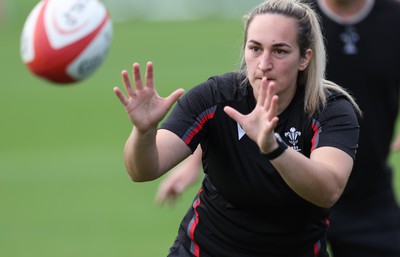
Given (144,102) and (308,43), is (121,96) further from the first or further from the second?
(308,43)

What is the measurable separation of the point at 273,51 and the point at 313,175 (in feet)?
2.36

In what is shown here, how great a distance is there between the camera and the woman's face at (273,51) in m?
5.16

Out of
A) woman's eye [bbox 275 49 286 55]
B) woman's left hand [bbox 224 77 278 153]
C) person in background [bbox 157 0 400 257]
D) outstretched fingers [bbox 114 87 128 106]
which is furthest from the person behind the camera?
person in background [bbox 157 0 400 257]

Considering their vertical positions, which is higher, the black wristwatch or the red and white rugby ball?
the red and white rugby ball

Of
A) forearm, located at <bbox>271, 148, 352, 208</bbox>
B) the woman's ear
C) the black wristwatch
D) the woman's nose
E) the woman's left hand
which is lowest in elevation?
forearm, located at <bbox>271, 148, 352, 208</bbox>

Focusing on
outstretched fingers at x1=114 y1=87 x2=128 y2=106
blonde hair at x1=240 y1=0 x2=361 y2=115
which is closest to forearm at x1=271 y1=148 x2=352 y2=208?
blonde hair at x1=240 y1=0 x2=361 y2=115

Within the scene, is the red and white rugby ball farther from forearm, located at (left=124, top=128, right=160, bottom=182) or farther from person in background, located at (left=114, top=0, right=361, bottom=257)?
forearm, located at (left=124, top=128, right=160, bottom=182)

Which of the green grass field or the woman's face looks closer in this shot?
the woman's face

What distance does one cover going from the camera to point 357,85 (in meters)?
7.01

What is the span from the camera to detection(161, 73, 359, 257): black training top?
527 cm

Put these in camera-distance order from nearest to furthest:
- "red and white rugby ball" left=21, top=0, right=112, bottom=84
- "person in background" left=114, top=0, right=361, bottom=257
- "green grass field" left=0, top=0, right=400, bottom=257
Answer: "person in background" left=114, top=0, right=361, bottom=257, "red and white rugby ball" left=21, top=0, right=112, bottom=84, "green grass field" left=0, top=0, right=400, bottom=257

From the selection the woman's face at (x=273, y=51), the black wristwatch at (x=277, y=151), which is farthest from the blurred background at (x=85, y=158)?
the black wristwatch at (x=277, y=151)

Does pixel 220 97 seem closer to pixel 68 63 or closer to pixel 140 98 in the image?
Result: pixel 140 98

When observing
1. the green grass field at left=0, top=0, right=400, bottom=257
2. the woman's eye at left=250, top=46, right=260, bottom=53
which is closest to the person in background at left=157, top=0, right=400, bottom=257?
the green grass field at left=0, top=0, right=400, bottom=257
